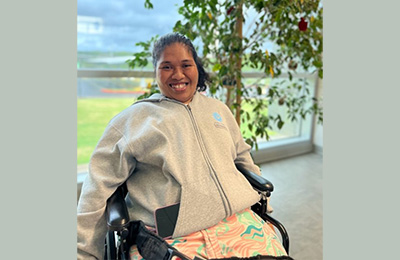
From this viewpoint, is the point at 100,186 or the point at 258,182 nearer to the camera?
the point at 100,186

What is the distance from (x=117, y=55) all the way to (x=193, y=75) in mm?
1206

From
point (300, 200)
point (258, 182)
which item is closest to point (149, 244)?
point (258, 182)

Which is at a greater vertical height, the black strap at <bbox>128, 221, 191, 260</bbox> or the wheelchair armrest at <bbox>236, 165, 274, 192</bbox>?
the wheelchair armrest at <bbox>236, 165, 274, 192</bbox>

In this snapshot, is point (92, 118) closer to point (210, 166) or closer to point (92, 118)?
point (92, 118)

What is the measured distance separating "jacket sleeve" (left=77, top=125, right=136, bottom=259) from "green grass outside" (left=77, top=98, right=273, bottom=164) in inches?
51.5

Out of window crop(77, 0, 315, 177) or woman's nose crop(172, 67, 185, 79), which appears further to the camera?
window crop(77, 0, 315, 177)

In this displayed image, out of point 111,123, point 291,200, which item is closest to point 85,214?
point 111,123

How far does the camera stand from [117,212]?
977mm

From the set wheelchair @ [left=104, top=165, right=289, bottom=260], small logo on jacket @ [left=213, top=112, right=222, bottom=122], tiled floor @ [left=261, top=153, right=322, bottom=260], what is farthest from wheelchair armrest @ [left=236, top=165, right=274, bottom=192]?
tiled floor @ [left=261, top=153, right=322, bottom=260]

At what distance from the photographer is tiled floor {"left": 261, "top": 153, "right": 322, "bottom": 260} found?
196 centimetres

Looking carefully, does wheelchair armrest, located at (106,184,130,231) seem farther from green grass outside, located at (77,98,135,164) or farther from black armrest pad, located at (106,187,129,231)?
green grass outside, located at (77,98,135,164)

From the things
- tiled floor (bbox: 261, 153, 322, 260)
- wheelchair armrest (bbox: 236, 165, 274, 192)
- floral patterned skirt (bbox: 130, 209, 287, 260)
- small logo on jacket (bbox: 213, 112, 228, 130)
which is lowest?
tiled floor (bbox: 261, 153, 322, 260)

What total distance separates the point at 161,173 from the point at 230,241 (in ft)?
1.20

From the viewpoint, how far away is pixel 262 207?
4.12 ft
